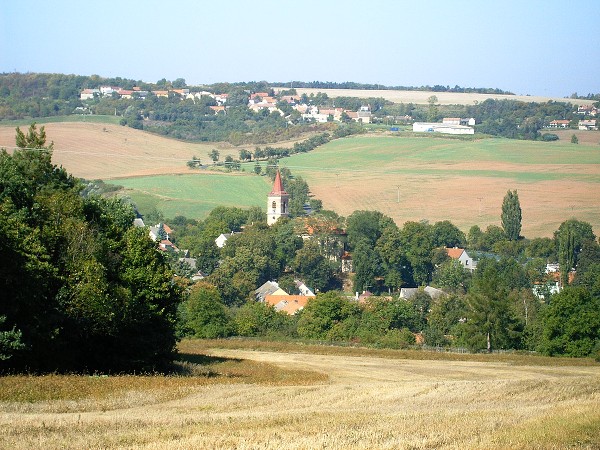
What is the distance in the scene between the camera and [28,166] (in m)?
38.7

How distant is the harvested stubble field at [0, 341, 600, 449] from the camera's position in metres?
15.5

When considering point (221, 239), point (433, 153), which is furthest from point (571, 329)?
point (433, 153)

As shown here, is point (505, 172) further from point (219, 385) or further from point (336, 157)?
point (219, 385)

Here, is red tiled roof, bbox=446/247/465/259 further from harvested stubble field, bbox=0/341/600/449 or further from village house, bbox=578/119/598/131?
harvested stubble field, bbox=0/341/600/449

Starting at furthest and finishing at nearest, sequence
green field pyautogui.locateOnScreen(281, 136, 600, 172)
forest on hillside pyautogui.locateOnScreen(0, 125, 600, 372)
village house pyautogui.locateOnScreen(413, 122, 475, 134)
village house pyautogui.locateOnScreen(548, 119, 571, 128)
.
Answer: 1. village house pyautogui.locateOnScreen(548, 119, 571, 128)
2. village house pyautogui.locateOnScreen(413, 122, 475, 134)
3. green field pyautogui.locateOnScreen(281, 136, 600, 172)
4. forest on hillside pyautogui.locateOnScreen(0, 125, 600, 372)

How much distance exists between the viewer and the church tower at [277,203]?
120625mm

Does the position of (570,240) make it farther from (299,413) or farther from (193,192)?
(299,413)

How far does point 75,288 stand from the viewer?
28.6 metres

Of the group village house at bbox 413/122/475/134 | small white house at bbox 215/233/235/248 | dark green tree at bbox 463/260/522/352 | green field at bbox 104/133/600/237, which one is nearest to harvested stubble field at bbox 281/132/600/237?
green field at bbox 104/133/600/237

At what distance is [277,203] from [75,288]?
92275 mm

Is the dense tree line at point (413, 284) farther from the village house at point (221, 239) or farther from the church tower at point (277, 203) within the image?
the church tower at point (277, 203)

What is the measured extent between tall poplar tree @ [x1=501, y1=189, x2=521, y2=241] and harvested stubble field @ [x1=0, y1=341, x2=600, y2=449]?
7378cm

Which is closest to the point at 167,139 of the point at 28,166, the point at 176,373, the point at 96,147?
the point at 96,147

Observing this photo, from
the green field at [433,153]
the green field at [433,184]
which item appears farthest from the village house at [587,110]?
the green field at [433,184]
